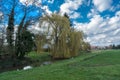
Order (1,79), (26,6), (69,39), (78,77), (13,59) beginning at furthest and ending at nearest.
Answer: (69,39)
(26,6)
(13,59)
(1,79)
(78,77)

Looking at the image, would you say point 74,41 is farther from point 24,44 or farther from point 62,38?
point 24,44

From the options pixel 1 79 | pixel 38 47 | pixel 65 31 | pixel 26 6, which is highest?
pixel 26 6

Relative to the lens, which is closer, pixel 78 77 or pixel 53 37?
pixel 78 77

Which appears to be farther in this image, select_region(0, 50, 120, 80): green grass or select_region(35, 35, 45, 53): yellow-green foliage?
select_region(35, 35, 45, 53): yellow-green foliage

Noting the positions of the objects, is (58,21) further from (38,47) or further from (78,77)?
(78,77)

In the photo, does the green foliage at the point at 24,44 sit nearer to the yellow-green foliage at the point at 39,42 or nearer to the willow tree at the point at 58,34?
the yellow-green foliage at the point at 39,42

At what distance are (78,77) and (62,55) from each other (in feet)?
53.4

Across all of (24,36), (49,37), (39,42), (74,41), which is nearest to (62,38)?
(49,37)

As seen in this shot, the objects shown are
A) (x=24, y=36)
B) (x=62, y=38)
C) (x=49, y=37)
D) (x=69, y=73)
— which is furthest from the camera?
(x=49, y=37)

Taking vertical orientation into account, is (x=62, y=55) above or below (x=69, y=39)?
below

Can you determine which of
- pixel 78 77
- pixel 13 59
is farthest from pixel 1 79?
pixel 13 59

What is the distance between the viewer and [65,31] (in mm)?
25547

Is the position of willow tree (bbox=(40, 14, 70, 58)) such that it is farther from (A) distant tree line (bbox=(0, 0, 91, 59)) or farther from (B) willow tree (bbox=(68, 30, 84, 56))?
(B) willow tree (bbox=(68, 30, 84, 56))

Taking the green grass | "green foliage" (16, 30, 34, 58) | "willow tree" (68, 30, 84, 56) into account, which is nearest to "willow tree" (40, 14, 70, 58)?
"willow tree" (68, 30, 84, 56)
